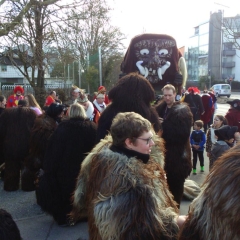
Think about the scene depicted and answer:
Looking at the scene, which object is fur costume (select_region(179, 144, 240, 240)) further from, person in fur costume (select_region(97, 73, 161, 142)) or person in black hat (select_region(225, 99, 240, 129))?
person in black hat (select_region(225, 99, 240, 129))

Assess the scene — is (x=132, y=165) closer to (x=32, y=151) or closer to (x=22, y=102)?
(x=32, y=151)

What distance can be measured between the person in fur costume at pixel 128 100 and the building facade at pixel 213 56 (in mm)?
60064

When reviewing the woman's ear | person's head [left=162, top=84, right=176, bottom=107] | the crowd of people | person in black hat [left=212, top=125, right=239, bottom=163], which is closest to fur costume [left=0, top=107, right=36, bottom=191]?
the crowd of people

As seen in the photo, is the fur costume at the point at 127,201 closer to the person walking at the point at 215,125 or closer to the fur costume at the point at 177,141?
the fur costume at the point at 177,141

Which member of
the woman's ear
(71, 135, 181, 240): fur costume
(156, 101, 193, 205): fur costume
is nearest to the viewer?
(71, 135, 181, 240): fur costume

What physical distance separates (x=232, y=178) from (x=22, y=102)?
551cm

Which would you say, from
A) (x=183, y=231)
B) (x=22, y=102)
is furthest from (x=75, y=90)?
(x=183, y=231)

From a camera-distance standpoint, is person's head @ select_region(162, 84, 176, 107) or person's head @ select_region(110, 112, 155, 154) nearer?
person's head @ select_region(110, 112, 155, 154)

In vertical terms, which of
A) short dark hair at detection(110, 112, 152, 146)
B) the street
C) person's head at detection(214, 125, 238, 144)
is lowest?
the street

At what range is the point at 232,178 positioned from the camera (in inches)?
47.8

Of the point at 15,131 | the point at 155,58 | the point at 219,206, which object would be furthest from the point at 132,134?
the point at 15,131

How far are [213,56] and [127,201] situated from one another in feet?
223

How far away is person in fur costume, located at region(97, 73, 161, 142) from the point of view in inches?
144

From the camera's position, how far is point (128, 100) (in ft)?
11.9
